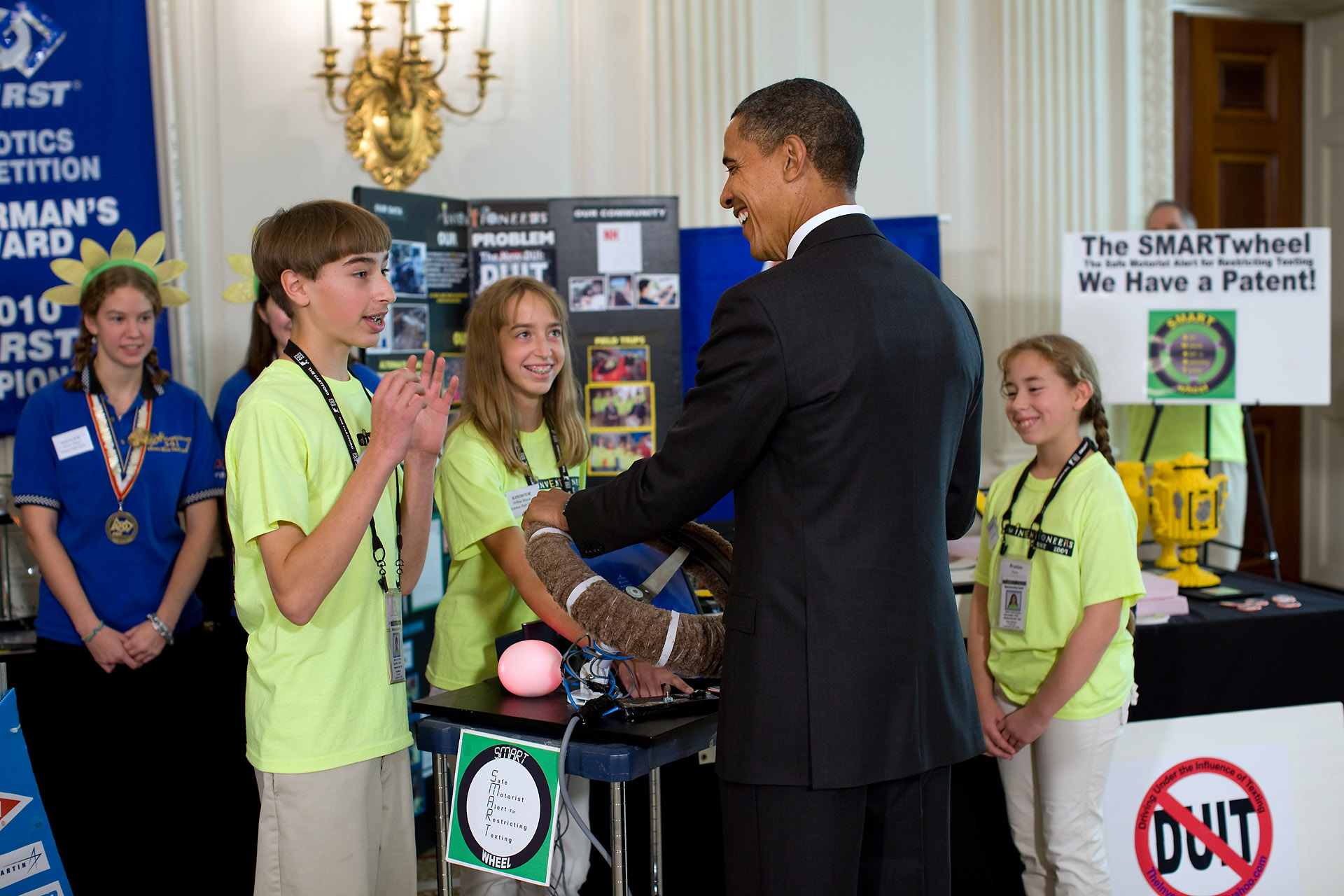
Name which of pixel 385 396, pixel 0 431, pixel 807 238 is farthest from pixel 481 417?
pixel 0 431

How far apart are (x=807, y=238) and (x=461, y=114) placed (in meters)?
3.44

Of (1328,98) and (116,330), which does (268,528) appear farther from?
(1328,98)

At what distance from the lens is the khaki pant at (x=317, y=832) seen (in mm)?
1710

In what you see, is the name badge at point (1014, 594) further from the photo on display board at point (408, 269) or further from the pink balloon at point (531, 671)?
the photo on display board at point (408, 269)

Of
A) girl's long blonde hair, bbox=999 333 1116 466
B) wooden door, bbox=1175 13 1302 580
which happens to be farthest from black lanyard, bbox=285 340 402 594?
wooden door, bbox=1175 13 1302 580

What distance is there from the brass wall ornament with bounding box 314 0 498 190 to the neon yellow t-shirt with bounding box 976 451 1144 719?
3043mm

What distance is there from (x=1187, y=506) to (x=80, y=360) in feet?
10.8

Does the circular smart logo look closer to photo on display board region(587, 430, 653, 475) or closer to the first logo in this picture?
photo on display board region(587, 430, 653, 475)

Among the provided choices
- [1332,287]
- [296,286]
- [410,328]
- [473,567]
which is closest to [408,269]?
[410,328]

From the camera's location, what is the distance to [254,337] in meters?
3.32

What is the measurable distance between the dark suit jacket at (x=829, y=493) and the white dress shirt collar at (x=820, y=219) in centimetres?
1

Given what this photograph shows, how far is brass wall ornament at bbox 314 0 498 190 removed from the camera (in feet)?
14.4

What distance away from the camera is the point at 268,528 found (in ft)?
Result: 5.51

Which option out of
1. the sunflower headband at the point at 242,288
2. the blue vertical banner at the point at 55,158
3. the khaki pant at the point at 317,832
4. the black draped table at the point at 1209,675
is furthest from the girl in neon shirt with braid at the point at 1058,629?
the blue vertical banner at the point at 55,158
